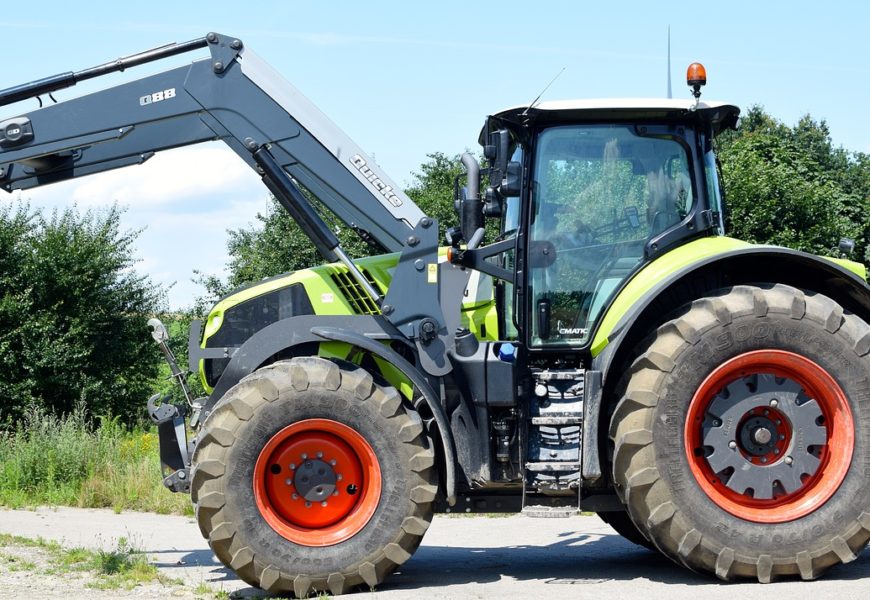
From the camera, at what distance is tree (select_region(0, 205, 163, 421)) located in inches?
765

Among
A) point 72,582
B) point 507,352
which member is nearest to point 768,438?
point 507,352

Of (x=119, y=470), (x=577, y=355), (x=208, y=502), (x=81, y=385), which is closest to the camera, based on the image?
(x=208, y=502)

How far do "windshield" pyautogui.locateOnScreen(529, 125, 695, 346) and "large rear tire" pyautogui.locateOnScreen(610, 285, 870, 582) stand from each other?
1.87ft

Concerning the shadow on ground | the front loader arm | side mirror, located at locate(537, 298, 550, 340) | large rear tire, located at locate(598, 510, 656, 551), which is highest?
the front loader arm

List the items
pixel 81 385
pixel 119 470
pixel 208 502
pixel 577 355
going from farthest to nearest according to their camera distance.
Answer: pixel 81 385 → pixel 119 470 → pixel 577 355 → pixel 208 502

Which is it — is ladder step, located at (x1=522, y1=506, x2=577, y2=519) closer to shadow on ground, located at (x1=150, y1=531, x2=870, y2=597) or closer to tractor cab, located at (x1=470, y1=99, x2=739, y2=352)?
shadow on ground, located at (x1=150, y1=531, x2=870, y2=597)

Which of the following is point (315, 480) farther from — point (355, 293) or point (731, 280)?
point (731, 280)

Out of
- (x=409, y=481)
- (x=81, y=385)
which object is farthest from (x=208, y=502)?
(x=81, y=385)

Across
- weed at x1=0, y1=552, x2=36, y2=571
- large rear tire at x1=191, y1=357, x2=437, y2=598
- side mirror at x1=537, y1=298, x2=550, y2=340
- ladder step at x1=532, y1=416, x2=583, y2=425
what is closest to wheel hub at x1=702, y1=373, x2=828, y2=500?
ladder step at x1=532, y1=416, x2=583, y2=425

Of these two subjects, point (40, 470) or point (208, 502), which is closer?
point (208, 502)

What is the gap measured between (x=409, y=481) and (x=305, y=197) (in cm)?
210

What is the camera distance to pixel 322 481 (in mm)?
6797

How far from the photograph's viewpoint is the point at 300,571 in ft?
21.7

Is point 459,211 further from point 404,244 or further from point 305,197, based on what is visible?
point 305,197
